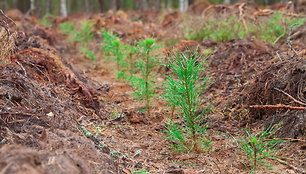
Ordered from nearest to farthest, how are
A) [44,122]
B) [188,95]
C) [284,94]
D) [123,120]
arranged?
[44,122] → [188,95] → [284,94] → [123,120]

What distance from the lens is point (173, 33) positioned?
762 centimetres

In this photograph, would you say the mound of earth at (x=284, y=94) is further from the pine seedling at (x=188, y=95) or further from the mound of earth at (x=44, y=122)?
the mound of earth at (x=44, y=122)

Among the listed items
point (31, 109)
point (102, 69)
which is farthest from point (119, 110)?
point (102, 69)

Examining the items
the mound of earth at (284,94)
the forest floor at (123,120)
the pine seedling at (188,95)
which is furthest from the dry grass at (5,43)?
the mound of earth at (284,94)

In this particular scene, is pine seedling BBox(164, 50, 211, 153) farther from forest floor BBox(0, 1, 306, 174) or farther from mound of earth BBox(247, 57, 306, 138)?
mound of earth BBox(247, 57, 306, 138)

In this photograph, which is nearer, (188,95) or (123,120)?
(188,95)

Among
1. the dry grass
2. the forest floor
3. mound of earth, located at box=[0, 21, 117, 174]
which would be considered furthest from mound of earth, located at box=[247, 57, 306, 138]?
the dry grass

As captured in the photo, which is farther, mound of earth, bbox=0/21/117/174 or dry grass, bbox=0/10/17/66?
dry grass, bbox=0/10/17/66

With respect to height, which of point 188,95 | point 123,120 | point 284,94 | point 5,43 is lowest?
point 123,120

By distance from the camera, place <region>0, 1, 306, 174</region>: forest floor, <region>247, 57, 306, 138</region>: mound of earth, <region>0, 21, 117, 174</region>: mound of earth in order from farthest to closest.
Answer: <region>247, 57, 306, 138</region>: mound of earth, <region>0, 1, 306, 174</region>: forest floor, <region>0, 21, 117, 174</region>: mound of earth

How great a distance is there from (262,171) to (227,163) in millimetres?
283

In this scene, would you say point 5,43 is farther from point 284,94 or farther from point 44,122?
point 284,94

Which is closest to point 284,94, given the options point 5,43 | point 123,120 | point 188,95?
point 188,95

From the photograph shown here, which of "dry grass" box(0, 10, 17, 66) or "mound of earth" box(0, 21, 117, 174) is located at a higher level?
"dry grass" box(0, 10, 17, 66)
